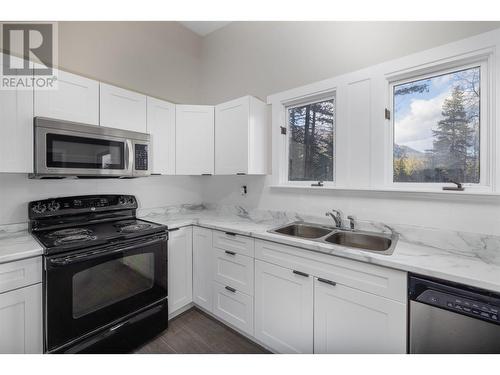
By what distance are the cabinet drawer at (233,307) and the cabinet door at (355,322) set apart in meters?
0.58

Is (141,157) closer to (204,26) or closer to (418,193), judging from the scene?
(204,26)

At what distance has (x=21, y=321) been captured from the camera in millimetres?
1318

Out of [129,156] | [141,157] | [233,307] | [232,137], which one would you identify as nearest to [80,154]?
[129,156]

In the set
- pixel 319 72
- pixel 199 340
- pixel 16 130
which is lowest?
pixel 199 340

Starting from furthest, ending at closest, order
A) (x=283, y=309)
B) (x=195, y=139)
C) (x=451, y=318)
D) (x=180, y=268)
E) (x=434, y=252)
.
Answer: (x=195, y=139) < (x=180, y=268) < (x=283, y=309) < (x=434, y=252) < (x=451, y=318)

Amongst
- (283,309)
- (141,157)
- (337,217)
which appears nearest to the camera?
(283,309)

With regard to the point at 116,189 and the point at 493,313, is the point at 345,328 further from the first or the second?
the point at 116,189

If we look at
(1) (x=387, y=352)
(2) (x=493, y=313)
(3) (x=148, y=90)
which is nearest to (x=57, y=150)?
(3) (x=148, y=90)

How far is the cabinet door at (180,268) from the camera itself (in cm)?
211

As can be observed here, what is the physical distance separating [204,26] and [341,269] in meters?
3.21

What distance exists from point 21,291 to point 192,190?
1867 mm

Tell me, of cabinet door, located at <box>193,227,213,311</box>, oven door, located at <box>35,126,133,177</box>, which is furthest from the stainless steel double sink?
oven door, located at <box>35,126,133,177</box>

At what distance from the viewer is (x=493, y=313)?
39.1 inches

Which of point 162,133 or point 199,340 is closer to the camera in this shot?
point 199,340
